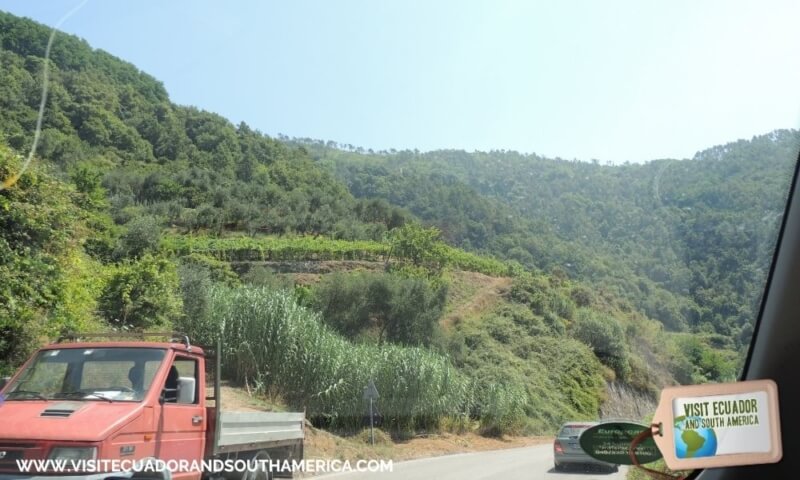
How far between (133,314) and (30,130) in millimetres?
8224

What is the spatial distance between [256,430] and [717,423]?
5132 millimetres

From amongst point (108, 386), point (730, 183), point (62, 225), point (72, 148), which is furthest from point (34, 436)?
point (72, 148)

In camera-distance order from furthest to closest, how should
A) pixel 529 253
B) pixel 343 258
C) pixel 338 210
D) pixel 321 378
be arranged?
1. pixel 338 210
2. pixel 343 258
3. pixel 321 378
4. pixel 529 253

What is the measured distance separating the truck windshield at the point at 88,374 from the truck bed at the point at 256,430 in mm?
918

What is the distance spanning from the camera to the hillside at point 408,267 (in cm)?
612

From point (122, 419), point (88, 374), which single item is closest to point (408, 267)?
point (88, 374)

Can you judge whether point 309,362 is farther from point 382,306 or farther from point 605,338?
point 605,338

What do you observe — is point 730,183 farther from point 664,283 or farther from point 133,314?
point 133,314

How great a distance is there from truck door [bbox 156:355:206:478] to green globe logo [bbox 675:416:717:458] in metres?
4.20

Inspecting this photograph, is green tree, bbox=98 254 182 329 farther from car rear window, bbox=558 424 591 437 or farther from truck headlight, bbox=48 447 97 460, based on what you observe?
car rear window, bbox=558 424 591 437

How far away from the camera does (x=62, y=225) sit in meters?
14.2

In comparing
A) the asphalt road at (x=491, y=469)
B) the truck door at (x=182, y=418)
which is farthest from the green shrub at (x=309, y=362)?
the truck door at (x=182, y=418)

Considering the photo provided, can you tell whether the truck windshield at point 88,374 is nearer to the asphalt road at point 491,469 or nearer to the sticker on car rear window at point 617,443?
the asphalt road at point 491,469

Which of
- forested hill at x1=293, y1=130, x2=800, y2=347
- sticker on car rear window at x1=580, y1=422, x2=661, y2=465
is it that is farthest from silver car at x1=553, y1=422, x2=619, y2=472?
sticker on car rear window at x1=580, y1=422, x2=661, y2=465
